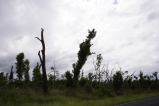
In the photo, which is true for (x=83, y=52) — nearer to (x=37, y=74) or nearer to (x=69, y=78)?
(x=69, y=78)

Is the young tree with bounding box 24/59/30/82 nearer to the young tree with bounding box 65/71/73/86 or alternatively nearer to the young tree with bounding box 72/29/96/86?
the young tree with bounding box 65/71/73/86

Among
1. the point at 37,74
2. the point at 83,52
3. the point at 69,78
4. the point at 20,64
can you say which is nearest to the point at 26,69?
the point at 20,64

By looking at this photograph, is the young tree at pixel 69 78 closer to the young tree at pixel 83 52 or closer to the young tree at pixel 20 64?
the young tree at pixel 83 52

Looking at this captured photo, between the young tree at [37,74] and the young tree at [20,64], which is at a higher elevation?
the young tree at [20,64]

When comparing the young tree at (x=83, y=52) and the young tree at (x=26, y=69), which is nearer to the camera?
the young tree at (x=83, y=52)

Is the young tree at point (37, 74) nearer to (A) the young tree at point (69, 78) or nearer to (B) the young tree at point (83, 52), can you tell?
(A) the young tree at point (69, 78)

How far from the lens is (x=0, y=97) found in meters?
27.9

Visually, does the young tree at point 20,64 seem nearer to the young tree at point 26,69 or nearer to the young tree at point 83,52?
the young tree at point 26,69

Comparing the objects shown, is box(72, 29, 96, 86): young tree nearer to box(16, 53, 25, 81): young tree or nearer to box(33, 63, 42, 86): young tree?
box(33, 63, 42, 86): young tree

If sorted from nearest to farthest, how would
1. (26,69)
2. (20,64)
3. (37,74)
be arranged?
(37,74), (20,64), (26,69)

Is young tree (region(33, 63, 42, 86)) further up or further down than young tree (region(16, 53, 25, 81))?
further down

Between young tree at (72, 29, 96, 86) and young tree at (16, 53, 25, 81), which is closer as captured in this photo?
young tree at (72, 29, 96, 86)

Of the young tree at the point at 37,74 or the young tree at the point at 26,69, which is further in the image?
the young tree at the point at 26,69

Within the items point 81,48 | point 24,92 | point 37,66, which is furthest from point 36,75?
point 24,92
